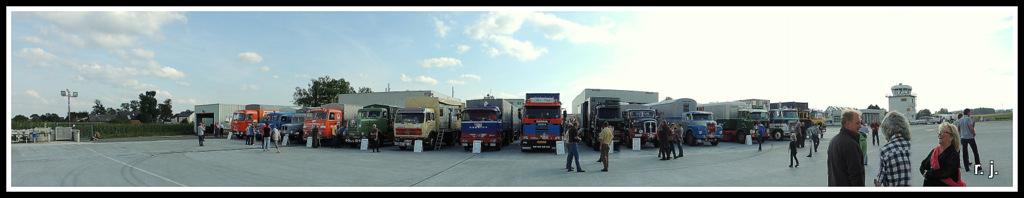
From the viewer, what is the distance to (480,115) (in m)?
18.0

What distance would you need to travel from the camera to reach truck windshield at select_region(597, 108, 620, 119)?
2042cm

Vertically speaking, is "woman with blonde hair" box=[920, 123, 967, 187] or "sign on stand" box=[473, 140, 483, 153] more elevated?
"woman with blonde hair" box=[920, 123, 967, 187]

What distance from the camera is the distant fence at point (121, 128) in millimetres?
29359

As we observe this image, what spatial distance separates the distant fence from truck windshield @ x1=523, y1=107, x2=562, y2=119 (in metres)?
32.0

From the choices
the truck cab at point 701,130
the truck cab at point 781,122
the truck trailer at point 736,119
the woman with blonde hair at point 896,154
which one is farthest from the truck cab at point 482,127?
the truck cab at point 781,122

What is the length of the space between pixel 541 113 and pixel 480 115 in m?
2.58

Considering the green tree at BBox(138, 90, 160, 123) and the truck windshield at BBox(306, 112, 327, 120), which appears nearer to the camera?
the truck windshield at BBox(306, 112, 327, 120)

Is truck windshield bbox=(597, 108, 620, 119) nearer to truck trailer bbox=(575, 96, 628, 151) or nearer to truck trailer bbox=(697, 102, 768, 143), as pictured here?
truck trailer bbox=(575, 96, 628, 151)

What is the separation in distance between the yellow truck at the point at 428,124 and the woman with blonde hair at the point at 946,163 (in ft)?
53.2

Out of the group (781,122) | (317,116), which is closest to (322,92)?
(317,116)

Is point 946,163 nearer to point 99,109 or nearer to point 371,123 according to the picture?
point 371,123

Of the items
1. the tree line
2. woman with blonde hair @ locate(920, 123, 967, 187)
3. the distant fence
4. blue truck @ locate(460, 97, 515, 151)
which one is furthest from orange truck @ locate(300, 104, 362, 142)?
the tree line

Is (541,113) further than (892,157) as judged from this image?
Yes
